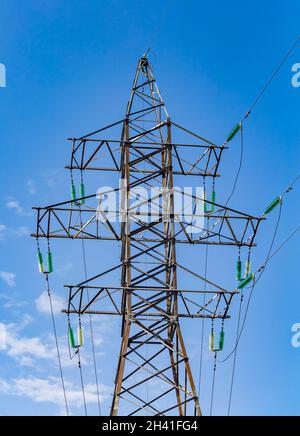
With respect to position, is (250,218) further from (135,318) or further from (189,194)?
(135,318)

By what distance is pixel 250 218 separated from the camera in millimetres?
23938

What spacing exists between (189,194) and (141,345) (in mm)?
5458

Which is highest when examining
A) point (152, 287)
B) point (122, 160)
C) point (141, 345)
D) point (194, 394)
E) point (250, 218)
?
point (122, 160)

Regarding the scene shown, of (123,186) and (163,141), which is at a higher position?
(163,141)

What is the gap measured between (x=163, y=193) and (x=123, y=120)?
3444mm
